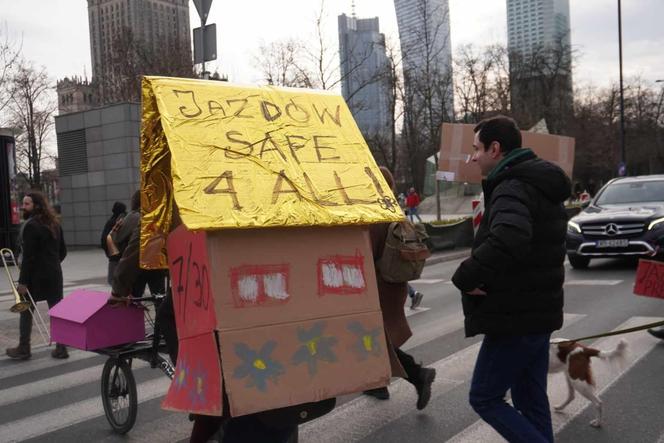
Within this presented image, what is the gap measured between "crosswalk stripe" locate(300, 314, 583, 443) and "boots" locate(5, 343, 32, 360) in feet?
14.3

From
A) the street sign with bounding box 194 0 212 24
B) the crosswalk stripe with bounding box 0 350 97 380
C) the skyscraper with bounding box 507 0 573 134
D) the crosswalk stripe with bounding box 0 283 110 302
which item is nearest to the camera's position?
the crosswalk stripe with bounding box 0 350 97 380

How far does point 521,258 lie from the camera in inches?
113

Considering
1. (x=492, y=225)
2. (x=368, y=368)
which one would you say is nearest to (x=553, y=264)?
(x=492, y=225)

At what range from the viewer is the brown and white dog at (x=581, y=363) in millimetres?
4473

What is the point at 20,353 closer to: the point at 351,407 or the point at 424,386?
the point at 351,407

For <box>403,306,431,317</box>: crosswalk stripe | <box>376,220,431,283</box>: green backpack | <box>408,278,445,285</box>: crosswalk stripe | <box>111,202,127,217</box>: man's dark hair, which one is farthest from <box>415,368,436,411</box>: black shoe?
<box>408,278,445,285</box>: crosswalk stripe

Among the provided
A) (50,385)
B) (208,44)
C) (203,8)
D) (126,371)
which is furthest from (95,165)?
(126,371)

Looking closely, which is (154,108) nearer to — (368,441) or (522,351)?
(522,351)

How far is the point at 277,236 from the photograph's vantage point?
247 centimetres

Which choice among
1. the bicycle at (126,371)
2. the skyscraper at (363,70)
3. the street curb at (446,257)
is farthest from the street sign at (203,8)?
the skyscraper at (363,70)

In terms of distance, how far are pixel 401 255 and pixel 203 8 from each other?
19.8 feet

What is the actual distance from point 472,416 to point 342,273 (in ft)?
8.66

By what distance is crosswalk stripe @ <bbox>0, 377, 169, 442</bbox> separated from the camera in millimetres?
4914

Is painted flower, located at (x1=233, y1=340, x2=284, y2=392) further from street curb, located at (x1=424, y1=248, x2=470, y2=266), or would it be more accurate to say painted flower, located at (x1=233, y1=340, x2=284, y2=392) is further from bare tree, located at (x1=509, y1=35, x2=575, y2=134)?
bare tree, located at (x1=509, y1=35, x2=575, y2=134)
